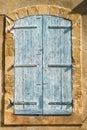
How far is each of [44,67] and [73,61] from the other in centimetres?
62

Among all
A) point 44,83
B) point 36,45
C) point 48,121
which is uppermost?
point 36,45

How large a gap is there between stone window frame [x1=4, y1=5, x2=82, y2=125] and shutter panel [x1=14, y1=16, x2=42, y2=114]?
13 centimetres

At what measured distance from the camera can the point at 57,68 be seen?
11914 mm

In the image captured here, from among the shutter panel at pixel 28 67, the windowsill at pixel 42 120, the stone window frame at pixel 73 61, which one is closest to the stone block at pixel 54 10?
the stone window frame at pixel 73 61

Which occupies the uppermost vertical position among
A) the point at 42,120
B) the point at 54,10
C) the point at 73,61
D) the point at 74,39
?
the point at 54,10

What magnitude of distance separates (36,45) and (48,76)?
2.30 feet

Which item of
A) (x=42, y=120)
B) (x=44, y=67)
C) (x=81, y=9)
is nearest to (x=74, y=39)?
(x=81, y=9)

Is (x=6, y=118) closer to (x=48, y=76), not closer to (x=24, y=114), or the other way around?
(x=24, y=114)

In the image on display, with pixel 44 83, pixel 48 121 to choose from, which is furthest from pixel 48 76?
pixel 48 121

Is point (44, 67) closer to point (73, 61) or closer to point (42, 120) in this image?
point (73, 61)

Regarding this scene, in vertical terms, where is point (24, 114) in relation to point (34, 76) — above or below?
below

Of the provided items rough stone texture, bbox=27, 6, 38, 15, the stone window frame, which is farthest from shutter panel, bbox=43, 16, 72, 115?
rough stone texture, bbox=27, 6, 38, 15

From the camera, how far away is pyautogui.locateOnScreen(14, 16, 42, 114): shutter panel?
11.9m

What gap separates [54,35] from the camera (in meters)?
12.0
